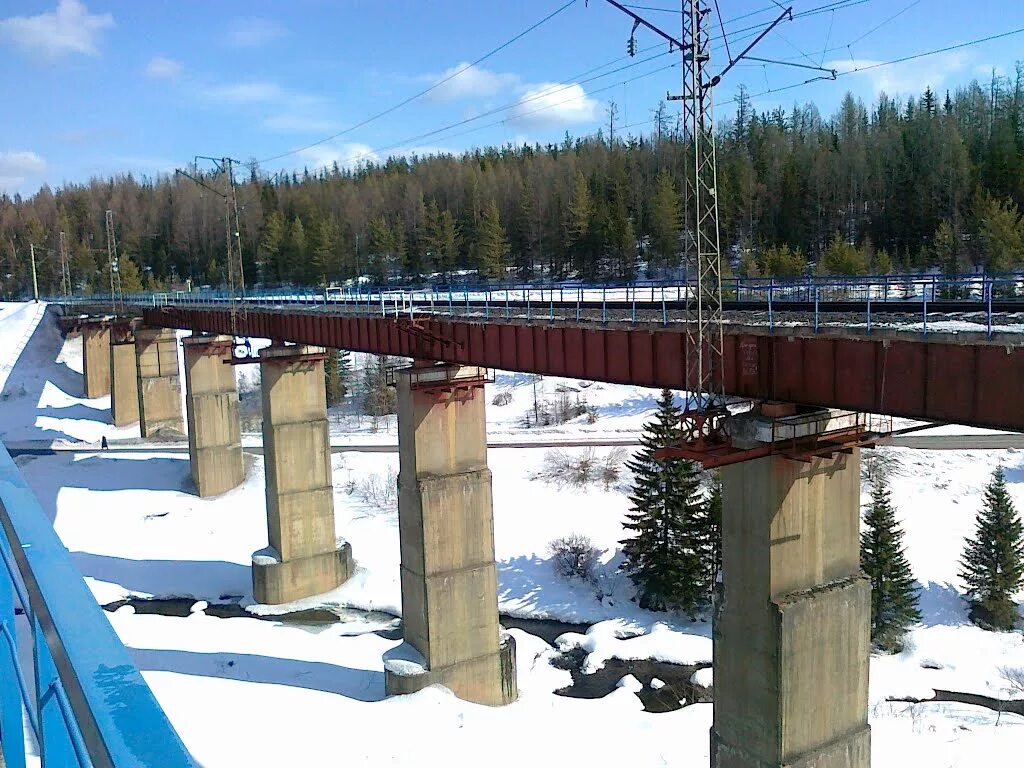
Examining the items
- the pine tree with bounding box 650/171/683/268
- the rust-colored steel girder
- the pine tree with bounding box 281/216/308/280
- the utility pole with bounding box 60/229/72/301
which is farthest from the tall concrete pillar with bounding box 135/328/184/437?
the pine tree with bounding box 281/216/308/280

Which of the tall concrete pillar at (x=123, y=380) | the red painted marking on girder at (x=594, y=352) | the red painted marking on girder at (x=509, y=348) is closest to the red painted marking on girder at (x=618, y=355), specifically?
the red painted marking on girder at (x=594, y=352)

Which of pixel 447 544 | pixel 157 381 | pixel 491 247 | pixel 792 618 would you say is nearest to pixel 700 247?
pixel 792 618

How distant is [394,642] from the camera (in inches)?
1164

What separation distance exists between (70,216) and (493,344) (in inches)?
6541

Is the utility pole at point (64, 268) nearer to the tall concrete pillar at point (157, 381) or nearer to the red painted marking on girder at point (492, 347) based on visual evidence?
the tall concrete pillar at point (157, 381)

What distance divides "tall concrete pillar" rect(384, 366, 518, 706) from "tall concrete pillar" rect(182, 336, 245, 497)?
24654 millimetres

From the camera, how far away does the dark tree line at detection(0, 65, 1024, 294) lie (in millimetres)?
72188

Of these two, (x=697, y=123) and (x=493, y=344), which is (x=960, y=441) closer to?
(x=493, y=344)

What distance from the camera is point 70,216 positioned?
162 m

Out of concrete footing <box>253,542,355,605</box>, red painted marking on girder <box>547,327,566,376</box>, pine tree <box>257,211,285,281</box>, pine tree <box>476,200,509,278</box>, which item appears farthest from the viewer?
pine tree <box>257,211,285,281</box>

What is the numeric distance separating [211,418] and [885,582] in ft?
116

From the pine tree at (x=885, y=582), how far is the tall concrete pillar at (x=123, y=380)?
55.0 metres

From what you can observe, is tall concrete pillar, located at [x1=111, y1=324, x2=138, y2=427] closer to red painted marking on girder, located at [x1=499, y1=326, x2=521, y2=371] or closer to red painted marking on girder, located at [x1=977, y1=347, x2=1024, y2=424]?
red painted marking on girder, located at [x1=499, y1=326, x2=521, y2=371]

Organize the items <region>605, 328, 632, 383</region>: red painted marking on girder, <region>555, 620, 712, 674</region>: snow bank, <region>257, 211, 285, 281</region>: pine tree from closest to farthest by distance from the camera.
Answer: <region>605, 328, 632, 383</region>: red painted marking on girder < <region>555, 620, 712, 674</region>: snow bank < <region>257, 211, 285, 281</region>: pine tree
